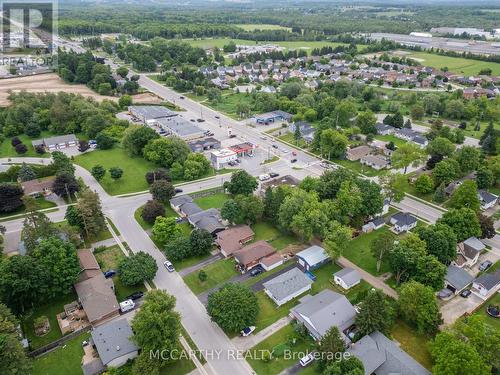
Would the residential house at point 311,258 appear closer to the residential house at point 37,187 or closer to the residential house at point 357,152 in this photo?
the residential house at point 357,152

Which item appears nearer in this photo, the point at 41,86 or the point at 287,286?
the point at 287,286

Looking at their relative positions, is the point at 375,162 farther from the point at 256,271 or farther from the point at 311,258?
the point at 256,271

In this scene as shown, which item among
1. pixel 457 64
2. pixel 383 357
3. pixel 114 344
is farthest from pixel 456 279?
pixel 457 64

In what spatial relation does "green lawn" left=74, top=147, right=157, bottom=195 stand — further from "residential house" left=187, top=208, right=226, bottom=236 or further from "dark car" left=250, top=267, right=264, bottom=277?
"dark car" left=250, top=267, right=264, bottom=277

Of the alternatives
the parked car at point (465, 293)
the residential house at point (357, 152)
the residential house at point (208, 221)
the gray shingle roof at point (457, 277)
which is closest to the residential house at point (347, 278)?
the gray shingle roof at point (457, 277)

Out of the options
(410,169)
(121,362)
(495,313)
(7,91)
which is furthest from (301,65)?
(121,362)

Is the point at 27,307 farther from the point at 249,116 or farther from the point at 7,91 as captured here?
the point at 7,91
